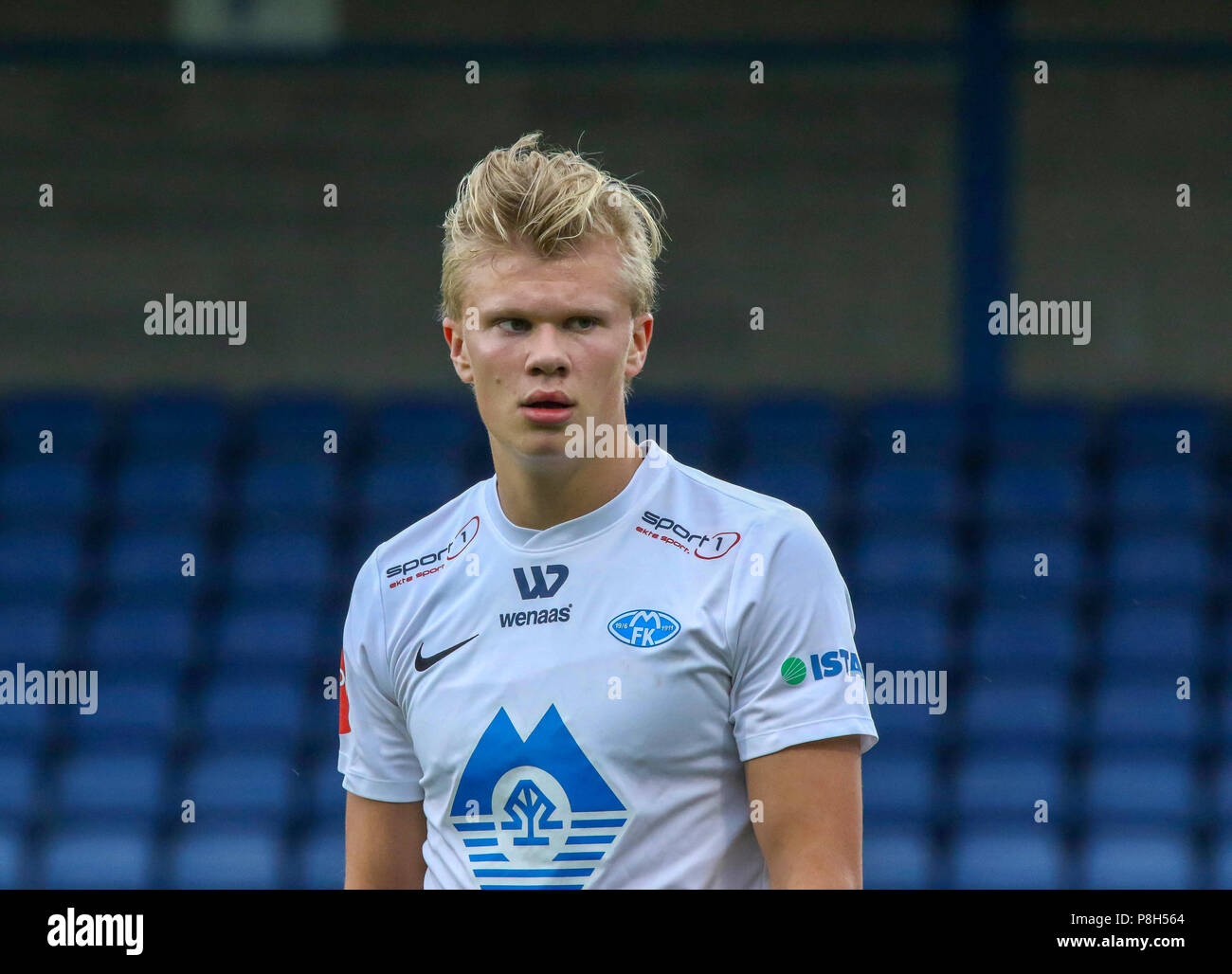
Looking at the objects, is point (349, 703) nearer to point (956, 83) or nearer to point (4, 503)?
point (4, 503)

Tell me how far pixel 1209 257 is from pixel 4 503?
204 inches

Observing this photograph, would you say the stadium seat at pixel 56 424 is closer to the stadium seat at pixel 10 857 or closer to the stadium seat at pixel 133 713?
the stadium seat at pixel 133 713

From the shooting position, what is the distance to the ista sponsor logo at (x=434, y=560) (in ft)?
7.95

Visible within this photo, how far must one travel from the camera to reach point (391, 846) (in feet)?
7.92

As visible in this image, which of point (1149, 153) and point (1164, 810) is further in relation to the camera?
point (1149, 153)

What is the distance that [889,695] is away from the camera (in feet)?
18.5

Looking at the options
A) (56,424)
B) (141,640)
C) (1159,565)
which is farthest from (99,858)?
(1159,565)

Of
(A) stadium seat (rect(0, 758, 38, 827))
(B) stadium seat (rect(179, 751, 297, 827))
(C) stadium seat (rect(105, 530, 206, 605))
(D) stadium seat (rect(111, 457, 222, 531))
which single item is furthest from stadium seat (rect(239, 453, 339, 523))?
(A) stadium seat (rect(0, 758, 38, 827))

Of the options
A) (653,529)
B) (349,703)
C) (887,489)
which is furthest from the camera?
(887,489)

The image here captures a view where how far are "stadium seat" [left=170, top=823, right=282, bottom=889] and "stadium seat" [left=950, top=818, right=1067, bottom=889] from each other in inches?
92.7

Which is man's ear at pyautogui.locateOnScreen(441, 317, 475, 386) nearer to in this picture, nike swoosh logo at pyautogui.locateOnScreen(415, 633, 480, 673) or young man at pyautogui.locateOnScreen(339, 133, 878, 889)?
young man at pyautogui.locateOnScreen(339, 133, 878, 889)

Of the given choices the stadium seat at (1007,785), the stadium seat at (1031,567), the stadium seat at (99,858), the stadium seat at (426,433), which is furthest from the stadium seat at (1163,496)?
the stadium seat at (99,858)

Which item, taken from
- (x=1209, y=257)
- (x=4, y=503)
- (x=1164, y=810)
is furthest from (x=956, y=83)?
(x=4, y=503)

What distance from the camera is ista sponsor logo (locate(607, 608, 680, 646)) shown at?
85.2 inches
